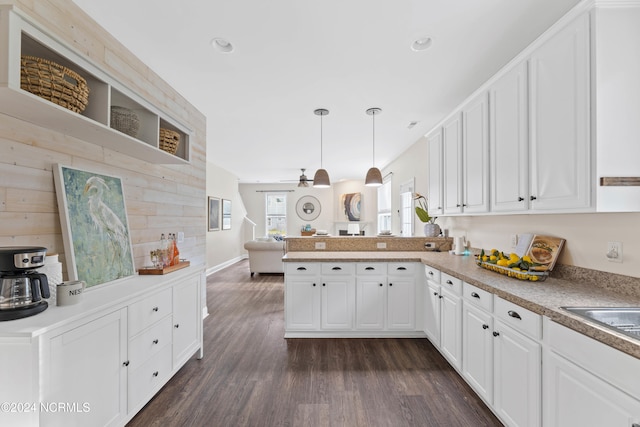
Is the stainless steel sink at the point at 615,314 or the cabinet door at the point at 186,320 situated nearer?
the stainless steel sink at the point at 615,314

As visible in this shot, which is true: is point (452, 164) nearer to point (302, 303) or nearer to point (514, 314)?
point (514, 314)

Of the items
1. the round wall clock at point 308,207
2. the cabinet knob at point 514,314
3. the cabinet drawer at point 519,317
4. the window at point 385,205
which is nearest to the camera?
the cabinet drawer at point 519,317

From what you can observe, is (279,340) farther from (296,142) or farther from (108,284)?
(296,142)

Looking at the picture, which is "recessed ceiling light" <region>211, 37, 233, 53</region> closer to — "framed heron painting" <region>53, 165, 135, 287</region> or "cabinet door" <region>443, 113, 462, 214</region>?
"framed heron painting" <region>53, 165, 135, 287</region>

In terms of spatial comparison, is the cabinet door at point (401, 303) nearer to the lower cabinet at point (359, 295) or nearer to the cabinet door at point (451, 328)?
the lower cabinet at point (359, 295)

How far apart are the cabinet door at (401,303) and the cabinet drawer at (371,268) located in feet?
0.39

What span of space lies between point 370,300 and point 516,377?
1.58m

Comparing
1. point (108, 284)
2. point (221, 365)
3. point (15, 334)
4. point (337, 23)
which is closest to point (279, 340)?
point (221, 365)

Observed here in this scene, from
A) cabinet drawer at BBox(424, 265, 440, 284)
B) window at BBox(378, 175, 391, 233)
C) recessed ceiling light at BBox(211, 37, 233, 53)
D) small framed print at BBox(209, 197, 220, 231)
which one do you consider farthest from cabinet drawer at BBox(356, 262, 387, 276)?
small framed print at BBox(209, 197, 220, 231)

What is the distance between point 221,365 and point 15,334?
1.70 metres

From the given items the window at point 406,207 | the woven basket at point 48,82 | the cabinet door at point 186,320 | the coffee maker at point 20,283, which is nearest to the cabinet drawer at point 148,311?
the cabinet door at point 186,320

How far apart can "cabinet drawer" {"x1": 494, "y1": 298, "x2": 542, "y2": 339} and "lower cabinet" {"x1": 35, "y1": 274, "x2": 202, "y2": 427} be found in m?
2.23

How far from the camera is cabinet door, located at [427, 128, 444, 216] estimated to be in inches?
129

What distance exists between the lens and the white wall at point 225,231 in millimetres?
6736
